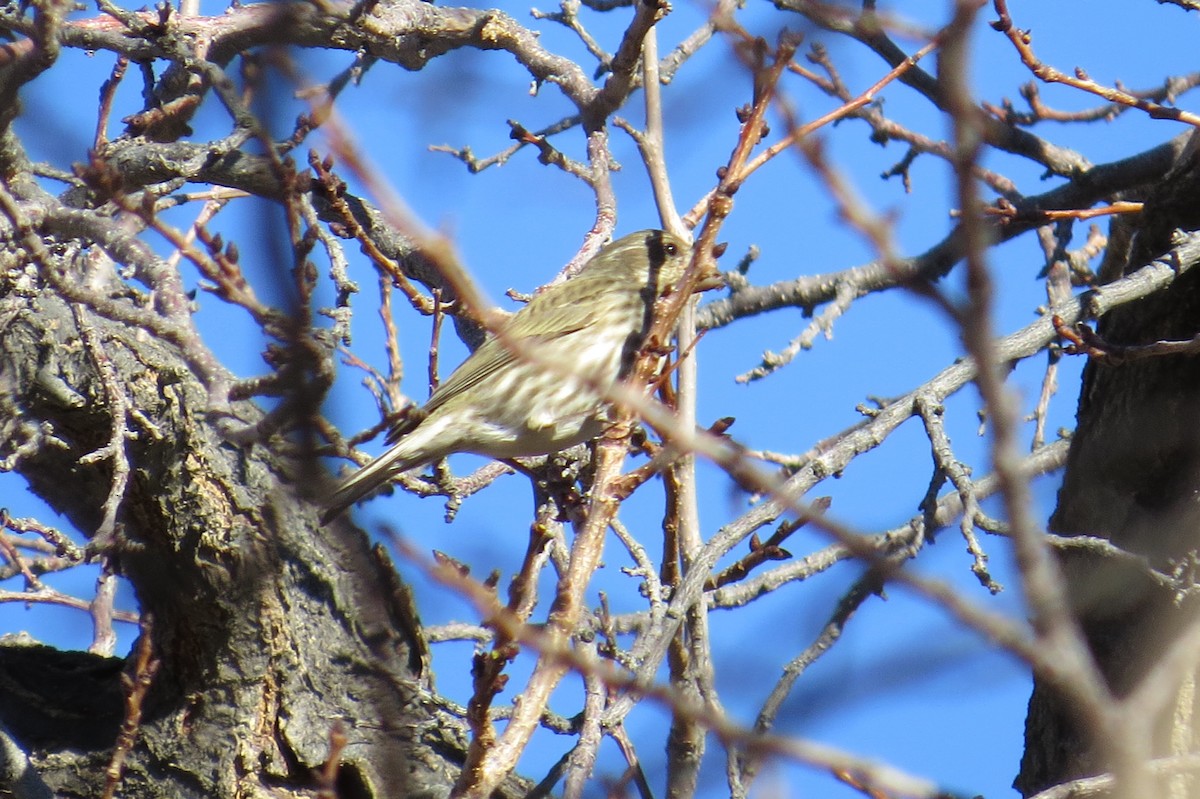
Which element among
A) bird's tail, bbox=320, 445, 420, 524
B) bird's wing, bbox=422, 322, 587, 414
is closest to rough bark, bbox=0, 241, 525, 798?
bird's tail, bbox=320, 445, 420, 524

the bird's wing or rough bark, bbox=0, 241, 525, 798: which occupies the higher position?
the bird's wing

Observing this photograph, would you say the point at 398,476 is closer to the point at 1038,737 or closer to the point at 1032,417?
the point at 1038,737

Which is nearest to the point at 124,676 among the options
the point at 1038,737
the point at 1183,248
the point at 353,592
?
the point at 353,592

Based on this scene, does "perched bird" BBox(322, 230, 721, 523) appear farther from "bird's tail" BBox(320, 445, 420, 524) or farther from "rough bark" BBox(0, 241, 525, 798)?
"rough bark" BBox(0, 241, 525, 798)

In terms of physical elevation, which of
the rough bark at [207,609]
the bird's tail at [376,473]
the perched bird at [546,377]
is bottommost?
the rough bark at [207,609]

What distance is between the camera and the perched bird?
16.4ft

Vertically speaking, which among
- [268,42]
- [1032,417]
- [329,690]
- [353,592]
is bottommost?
[268,42]

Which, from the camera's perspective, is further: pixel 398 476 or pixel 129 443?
pixel 398 476

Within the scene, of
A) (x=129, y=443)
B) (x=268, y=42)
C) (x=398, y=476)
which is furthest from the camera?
(x=398, y=476)

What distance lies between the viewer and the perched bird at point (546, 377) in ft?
16.4

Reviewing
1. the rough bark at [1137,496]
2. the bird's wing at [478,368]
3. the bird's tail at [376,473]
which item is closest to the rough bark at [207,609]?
the bird's tail at [376,473]

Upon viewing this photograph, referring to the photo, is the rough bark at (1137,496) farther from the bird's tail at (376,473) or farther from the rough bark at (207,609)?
the bird's tail at (376,473)

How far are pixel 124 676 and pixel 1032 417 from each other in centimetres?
451

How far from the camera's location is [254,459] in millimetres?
4449
